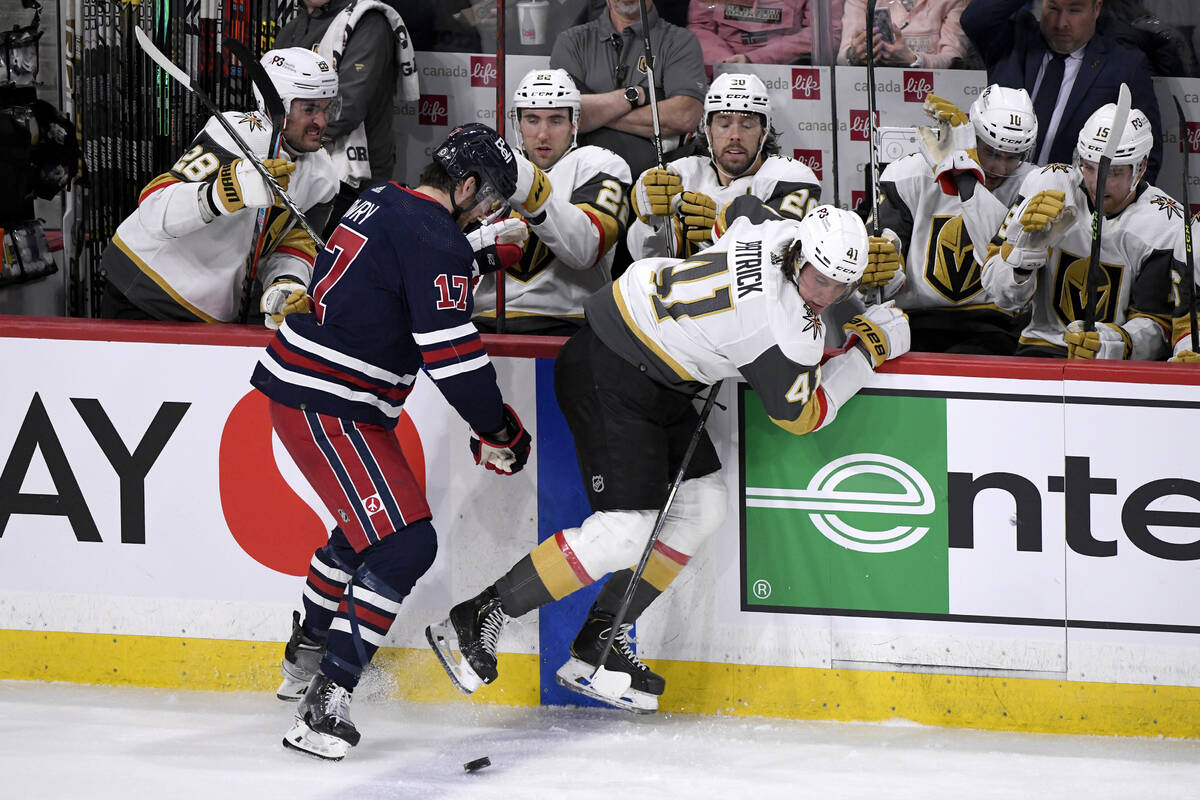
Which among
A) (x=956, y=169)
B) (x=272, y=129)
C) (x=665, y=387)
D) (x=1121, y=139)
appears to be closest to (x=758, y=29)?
(x=956, y=169)

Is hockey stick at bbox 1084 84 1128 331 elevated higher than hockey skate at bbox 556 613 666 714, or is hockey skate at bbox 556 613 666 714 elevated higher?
hockey stick at bbox 1084 84 1128 331

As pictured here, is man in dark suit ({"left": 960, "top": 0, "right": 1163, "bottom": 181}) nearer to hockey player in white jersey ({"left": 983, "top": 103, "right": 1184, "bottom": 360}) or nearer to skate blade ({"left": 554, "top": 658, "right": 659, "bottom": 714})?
hockey player in white jersey ({"left": 983, "top": 103, "right": 1184, "bottom": 360})

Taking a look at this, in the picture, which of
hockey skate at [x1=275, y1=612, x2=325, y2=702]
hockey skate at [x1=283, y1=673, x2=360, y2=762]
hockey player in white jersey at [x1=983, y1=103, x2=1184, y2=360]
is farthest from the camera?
hockey player in white jersey at [x1=983, y1=103, x2=1184, y2=360]

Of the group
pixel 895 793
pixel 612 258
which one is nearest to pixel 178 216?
pixel 612 258

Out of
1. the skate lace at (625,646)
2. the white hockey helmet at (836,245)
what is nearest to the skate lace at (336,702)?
the skate lace at (625,646)

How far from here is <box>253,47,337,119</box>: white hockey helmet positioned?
3791 mm

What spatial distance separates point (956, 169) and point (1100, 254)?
496mm

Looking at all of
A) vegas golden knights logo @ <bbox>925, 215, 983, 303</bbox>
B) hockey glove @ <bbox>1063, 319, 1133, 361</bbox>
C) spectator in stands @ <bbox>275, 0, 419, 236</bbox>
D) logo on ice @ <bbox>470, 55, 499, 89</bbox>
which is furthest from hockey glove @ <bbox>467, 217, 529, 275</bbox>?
logo on ice @ <bbox>470, 55, 499, 89</bbox>

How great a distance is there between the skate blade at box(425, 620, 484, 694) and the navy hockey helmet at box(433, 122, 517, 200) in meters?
1.07

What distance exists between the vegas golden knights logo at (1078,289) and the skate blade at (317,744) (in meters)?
2.46

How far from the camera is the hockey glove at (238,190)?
143 inches

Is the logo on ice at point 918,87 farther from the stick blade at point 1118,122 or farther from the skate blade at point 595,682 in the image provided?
the skate blade at point 595,682

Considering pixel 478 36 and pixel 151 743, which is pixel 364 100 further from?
pixel 151 743

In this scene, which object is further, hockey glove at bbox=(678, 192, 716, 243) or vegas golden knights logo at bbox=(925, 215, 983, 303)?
vegas golden knights logo at bbox=(925, 215, 983, 303)
